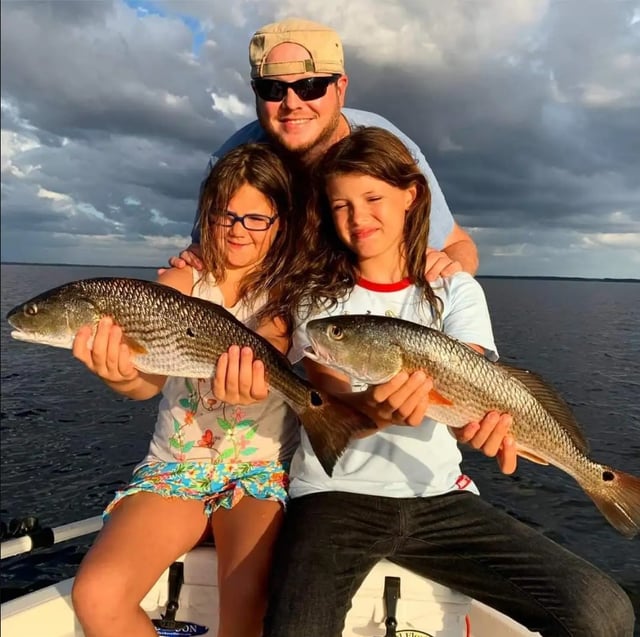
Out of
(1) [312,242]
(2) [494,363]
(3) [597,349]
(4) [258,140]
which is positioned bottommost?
(3) [597,349]

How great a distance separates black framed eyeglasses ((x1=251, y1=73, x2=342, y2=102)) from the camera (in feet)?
15.4

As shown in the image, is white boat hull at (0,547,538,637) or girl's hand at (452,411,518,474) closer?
girl's hand at (452,411,518,474)

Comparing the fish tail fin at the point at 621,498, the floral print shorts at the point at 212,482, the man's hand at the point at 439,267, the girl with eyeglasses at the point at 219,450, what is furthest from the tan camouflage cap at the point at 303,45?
the fish tail fin at the point at 621,498

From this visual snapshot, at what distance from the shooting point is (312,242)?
4.12m

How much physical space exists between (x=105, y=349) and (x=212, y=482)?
100 cm

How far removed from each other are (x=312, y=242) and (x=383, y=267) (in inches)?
20.4

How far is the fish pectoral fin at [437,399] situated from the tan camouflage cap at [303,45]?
9.29ft

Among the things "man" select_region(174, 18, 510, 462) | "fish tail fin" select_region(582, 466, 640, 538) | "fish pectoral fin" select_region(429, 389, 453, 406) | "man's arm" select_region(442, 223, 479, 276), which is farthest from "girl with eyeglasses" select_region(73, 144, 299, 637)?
"fish tail fin" select_region(582, 466, 640, 538)

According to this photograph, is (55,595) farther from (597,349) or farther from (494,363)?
(597,349)

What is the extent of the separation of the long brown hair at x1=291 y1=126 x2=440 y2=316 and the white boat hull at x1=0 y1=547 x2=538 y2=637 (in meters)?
1.60

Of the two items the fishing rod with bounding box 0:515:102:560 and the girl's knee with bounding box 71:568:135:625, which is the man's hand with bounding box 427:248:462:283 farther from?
the fishing rod with bounding box 0:515:102:560

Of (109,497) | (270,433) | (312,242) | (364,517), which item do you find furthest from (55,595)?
(109,497)

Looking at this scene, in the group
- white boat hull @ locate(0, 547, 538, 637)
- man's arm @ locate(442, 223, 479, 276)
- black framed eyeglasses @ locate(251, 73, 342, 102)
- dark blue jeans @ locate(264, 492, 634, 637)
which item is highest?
black framed eyeglasses @ locate(251, 73, 342, 102)

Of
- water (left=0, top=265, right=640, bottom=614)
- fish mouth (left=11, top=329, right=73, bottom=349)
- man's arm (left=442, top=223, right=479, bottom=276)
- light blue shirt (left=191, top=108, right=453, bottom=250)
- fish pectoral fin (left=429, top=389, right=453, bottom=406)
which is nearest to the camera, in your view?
fish pectoral fin (left=429, top=389, right=453, bottom=406)
